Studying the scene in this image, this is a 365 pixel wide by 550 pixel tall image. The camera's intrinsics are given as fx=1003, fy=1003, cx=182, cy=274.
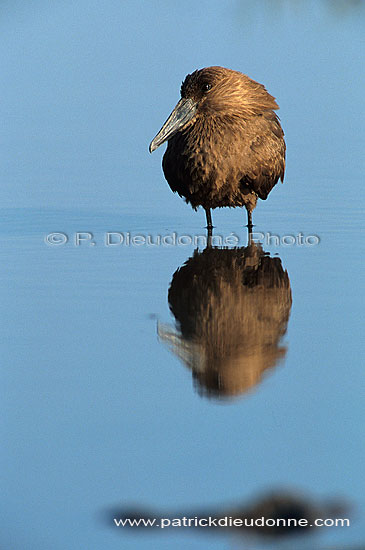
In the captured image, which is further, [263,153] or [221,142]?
[263,153]

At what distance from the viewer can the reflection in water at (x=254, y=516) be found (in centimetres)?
338

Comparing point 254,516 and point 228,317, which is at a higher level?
point 228,317

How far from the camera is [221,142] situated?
8.37 meters

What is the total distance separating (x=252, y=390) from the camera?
452 cm

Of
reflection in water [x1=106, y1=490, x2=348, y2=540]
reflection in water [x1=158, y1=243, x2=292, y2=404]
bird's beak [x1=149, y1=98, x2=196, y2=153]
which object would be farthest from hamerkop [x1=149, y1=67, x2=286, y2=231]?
reflection in water [x1=106, y1=490, x2=348, y2=540]

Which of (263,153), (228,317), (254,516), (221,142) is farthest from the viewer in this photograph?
(263,153)

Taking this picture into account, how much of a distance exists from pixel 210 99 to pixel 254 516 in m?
5.64

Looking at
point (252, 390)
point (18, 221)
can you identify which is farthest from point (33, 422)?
point (18, 221)

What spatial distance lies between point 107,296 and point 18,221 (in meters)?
2.94

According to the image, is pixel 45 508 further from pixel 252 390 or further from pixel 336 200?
pixel 336 200

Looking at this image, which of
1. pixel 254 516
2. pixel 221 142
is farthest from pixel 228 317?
pixel 221 142

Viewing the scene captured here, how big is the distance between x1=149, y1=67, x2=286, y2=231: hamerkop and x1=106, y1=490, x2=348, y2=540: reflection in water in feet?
16.7

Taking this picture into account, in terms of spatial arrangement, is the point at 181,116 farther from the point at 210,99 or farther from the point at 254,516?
the point at 254,516

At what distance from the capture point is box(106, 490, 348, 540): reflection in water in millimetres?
3383
